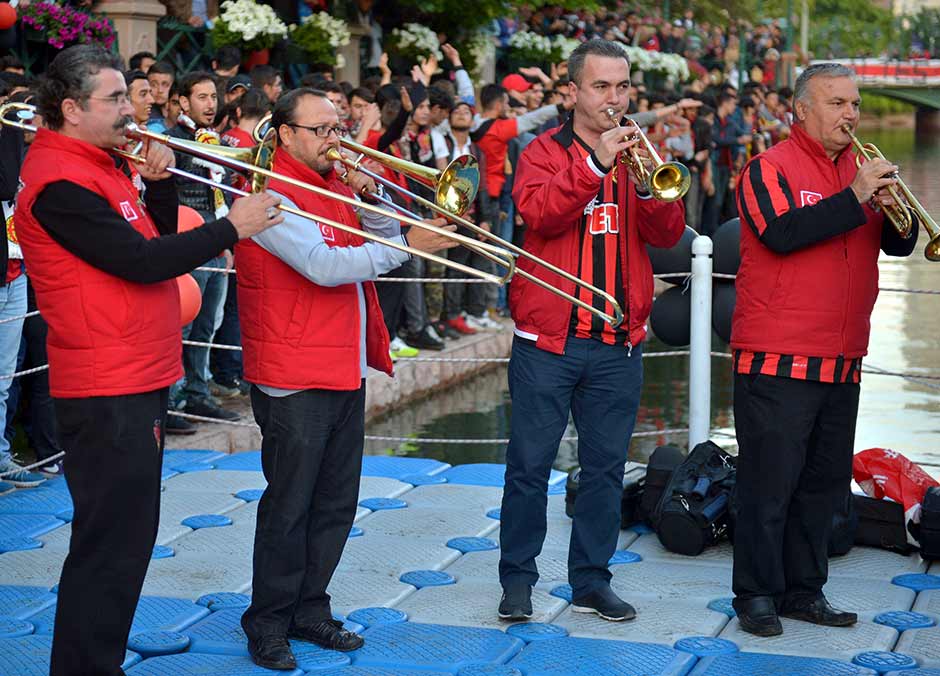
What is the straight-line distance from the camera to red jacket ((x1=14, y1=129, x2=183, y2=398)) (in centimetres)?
364

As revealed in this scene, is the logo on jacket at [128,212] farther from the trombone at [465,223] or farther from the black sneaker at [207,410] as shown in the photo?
the black sneaker at [207,410]

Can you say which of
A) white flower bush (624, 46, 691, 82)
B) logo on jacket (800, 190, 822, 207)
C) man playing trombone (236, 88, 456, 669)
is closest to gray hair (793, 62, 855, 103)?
logo on jacket (800, 190, 822, 207)

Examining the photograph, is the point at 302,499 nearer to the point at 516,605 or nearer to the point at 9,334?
the point at 516,605

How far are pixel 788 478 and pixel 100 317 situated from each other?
2092mm

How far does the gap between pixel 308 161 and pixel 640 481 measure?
2.12m

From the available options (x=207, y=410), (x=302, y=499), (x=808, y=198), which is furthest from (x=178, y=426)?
(x=808, y=198)

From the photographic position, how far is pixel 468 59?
49.2 ft

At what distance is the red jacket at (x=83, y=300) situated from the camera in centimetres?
364

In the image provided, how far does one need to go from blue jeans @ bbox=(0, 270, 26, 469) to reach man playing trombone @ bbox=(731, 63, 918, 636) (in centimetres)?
310

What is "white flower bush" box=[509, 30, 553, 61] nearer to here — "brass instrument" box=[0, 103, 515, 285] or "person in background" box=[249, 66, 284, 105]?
"person in background" box=[249, 66, 284, 105]

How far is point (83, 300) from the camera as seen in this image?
3.65m

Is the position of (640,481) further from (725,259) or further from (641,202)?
(641,202)

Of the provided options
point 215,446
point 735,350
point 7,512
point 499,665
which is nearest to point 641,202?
point 735,350

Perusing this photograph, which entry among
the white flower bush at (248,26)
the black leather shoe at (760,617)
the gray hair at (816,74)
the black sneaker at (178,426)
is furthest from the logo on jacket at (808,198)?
the white flower bush at (248,26)
